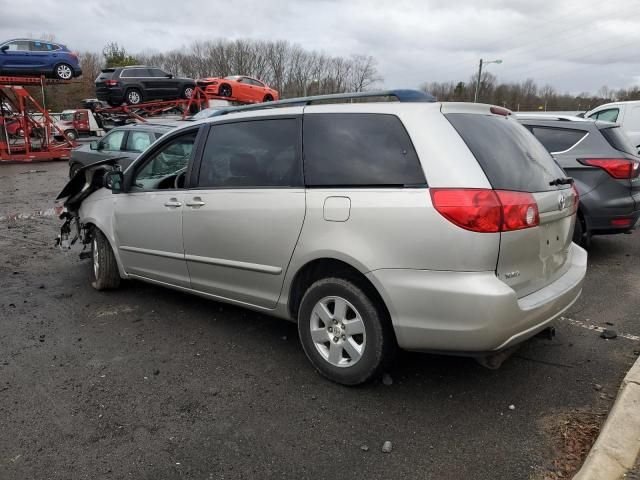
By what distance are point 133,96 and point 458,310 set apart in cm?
1875

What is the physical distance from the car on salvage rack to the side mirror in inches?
32.7

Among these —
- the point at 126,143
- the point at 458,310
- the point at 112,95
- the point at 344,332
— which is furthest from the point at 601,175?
the point at 112,95

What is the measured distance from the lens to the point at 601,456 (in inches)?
89.2

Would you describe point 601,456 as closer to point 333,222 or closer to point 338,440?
point 338,440

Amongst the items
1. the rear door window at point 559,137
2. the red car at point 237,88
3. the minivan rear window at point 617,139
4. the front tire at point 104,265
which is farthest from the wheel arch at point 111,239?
the red car at point 237,88

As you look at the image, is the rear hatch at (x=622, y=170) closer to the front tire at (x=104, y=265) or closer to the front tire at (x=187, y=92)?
the front tire at (x=104, y=265)

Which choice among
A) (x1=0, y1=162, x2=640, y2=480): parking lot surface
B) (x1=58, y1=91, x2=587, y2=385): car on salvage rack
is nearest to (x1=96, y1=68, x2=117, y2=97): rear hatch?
(x1=0, y1=162, x2=640, y2=480): parking lot surface

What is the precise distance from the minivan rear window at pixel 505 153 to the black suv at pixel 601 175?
2860mm

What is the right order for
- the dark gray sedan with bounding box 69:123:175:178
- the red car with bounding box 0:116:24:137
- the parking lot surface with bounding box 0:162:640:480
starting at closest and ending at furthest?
the parking lot surface with bounding box 0:162:640:480 → the dark gray sedan with bounding box 69:123:175:178 → the red car with bounding box 0:116:24:137

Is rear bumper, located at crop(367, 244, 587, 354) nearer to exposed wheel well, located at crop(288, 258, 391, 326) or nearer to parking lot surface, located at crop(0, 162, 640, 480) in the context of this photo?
exposed wheel well, located at crop(288, 258, 391, 326)

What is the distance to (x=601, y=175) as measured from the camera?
5.68 m

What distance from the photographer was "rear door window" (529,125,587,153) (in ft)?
19.7

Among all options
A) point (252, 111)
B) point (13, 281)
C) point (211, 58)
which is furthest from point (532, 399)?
point (211, 58)

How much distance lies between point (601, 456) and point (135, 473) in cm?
222
